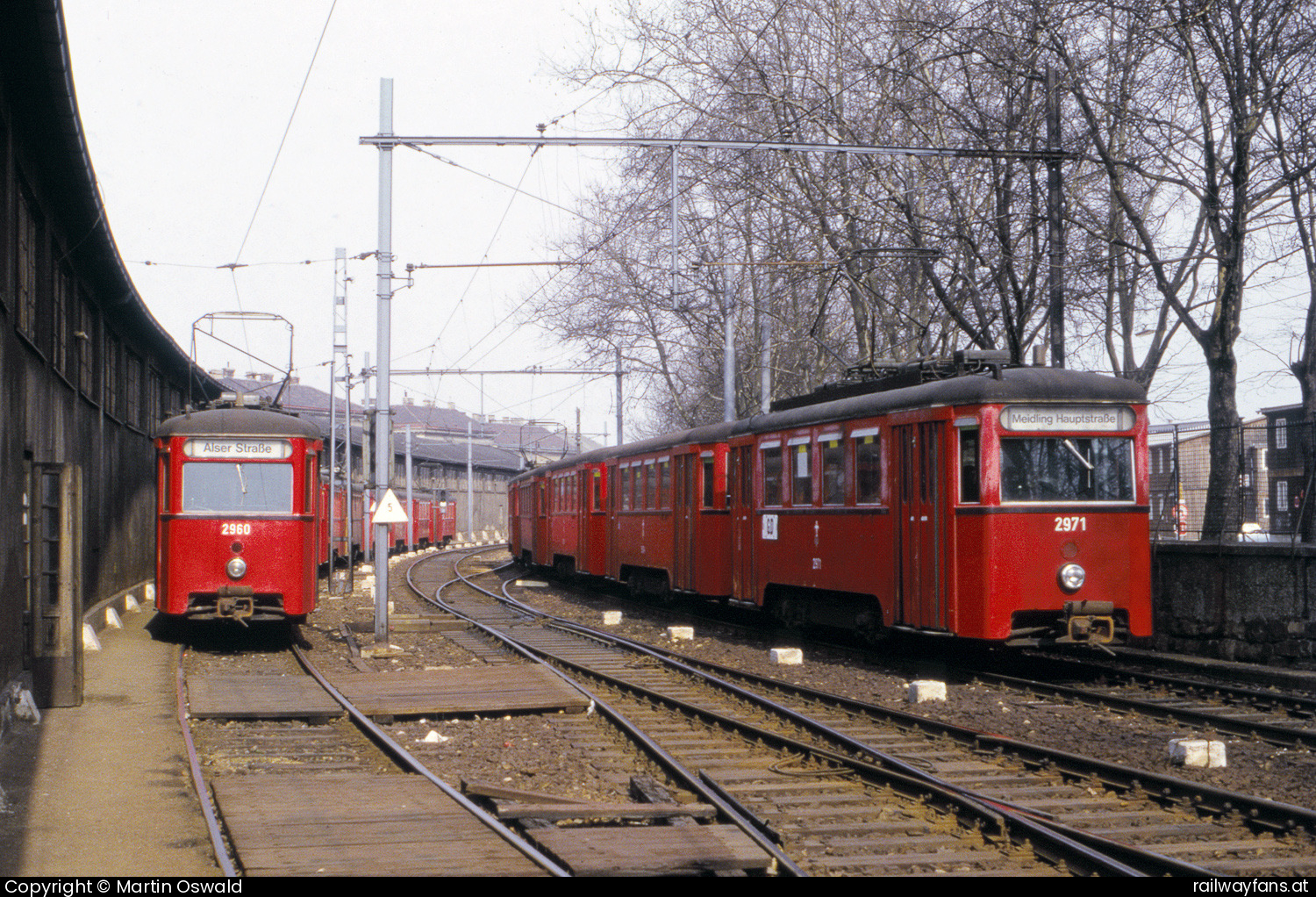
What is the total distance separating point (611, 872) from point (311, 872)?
1.29 m

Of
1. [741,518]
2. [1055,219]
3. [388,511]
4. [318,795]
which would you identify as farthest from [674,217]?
[318,795]

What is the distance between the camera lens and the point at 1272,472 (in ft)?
50.2

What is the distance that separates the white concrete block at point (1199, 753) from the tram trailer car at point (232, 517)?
34.5 ft

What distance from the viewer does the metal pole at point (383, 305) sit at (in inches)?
621

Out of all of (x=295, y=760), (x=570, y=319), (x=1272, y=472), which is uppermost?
(x=570, y=319)

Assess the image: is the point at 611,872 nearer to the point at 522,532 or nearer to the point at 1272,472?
the point at 1272,472

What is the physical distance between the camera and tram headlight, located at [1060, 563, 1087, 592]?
11.9 metres

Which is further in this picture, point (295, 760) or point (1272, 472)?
point (1272, 472)

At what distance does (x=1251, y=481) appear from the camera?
15406mm

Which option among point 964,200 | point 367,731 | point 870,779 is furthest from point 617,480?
point 870,779

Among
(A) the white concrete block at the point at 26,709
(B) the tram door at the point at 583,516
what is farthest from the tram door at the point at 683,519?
(A) the white concrete block at the point at 26,709

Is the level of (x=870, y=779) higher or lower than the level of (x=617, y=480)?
lower

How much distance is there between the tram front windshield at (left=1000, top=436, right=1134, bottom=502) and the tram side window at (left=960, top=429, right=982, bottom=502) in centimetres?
23

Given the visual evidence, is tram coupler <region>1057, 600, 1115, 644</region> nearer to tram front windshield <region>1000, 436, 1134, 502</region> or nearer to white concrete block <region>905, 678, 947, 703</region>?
tram front windshield <region>1000, 436, 1134, 502</region>
